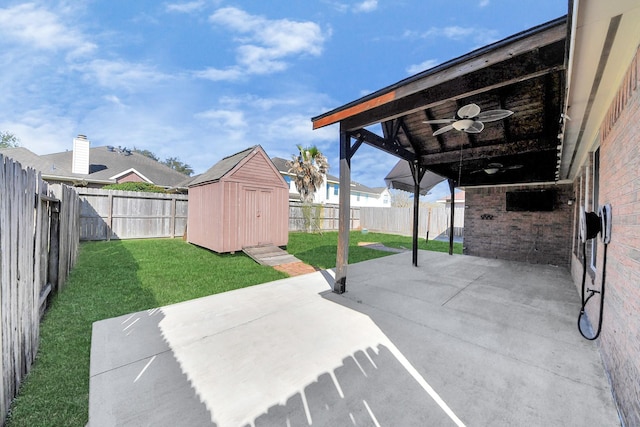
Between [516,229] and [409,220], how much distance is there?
7.48m

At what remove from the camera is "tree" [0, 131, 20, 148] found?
80.5 ft

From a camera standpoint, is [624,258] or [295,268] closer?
[624,258]

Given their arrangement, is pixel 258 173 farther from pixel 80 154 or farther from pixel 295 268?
pixel 80 154

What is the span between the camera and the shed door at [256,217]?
779cm

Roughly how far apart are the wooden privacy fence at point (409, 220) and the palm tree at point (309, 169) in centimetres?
390

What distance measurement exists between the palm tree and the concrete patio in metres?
12.9

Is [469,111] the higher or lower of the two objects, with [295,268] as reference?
higher

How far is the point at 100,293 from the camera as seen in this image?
13.2ft

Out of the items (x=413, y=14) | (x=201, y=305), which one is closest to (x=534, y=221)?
(x=413, y=14)

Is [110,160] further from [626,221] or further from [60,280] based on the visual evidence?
[626,221]

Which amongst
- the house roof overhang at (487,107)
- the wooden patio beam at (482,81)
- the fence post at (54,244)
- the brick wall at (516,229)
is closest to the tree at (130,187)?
the fence post at (54,244)

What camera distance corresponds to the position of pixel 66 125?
2220cm

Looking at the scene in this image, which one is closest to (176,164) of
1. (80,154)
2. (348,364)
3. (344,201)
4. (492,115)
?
(80,154)

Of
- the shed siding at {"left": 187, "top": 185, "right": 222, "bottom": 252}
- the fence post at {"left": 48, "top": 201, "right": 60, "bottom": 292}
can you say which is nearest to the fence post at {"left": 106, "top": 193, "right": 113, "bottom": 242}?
the shed siding at {"left": 187, "top": 185, "right": 222, "bottom": 252}
